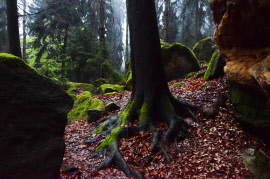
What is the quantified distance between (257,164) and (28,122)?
4.47m

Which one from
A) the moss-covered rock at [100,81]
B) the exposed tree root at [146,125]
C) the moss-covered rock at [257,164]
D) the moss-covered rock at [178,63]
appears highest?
the moss-covered rock at [178,63]

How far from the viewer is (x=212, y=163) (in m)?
4.39

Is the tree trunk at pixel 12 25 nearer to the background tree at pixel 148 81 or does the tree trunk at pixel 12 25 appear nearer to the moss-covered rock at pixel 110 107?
the moss-covered rock at pixel 110 107

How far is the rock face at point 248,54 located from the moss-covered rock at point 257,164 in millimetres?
999

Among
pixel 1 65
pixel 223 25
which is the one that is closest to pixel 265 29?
pixel 223 25

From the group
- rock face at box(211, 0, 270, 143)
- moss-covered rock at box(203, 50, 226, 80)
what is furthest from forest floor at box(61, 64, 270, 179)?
moss-covered rock at box(203, 50, 226, 80)

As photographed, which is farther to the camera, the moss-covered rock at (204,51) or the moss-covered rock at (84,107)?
the moss-covered rock at (204,51)

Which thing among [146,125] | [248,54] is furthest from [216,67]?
[146,125]

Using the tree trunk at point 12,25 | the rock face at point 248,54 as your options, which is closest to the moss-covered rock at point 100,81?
the tree trunk at point 12,25

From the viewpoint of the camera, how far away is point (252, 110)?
17.3 feet

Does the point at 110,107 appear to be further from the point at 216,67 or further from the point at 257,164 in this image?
the point at 257,164

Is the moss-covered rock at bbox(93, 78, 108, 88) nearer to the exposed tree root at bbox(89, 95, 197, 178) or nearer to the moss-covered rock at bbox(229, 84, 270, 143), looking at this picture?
the exposed tree root at bbox(89, 95, 197, 178)

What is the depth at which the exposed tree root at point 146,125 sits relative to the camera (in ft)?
15.8

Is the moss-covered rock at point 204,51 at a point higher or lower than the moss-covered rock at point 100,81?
higher
